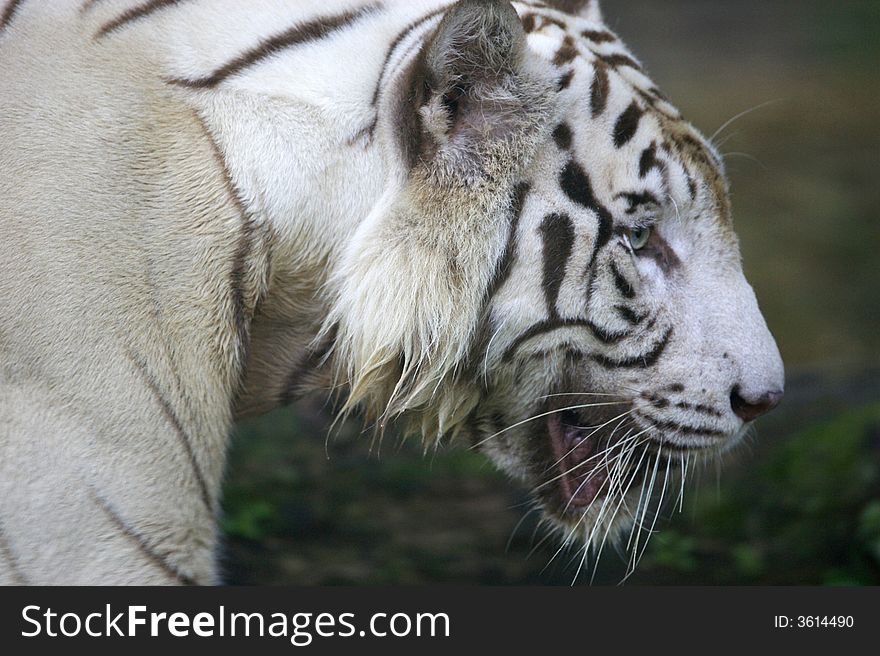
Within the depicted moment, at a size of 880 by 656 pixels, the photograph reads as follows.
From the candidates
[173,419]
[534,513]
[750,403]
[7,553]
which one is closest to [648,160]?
[750,403]

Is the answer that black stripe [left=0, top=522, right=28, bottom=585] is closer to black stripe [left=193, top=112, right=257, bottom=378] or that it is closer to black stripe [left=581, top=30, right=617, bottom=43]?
black stripe [left=193, top=112, right=257, bottom=378]

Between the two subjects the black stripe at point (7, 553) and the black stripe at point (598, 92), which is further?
the black stripe at point (598, 92)

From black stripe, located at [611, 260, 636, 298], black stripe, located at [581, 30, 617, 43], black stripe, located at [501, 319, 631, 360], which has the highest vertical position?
black stripe, located at [581, 30, 617, 43]

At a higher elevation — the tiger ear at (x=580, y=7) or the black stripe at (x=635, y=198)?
the tiger ear at (x=580, y=7)

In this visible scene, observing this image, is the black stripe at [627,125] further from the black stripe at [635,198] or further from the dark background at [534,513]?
the dark background at [534,513]

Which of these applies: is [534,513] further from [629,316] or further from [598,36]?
[598,36]

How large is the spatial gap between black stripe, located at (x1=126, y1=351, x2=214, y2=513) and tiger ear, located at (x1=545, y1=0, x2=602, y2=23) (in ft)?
3.76

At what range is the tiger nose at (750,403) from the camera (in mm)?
1854

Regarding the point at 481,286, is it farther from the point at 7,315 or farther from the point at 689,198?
the point at 7,315

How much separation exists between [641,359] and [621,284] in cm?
15

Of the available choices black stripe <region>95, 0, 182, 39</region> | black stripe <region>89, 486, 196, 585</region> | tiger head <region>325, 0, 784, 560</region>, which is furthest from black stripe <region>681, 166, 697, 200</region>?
black stripe <region>89, 486, 196, 585</region>

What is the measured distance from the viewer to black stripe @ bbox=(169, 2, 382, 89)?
171cm

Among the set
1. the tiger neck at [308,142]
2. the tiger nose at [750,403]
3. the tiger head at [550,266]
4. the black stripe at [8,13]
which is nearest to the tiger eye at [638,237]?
the tiger head at [550,266]

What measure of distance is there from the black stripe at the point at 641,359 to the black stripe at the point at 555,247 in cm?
18
